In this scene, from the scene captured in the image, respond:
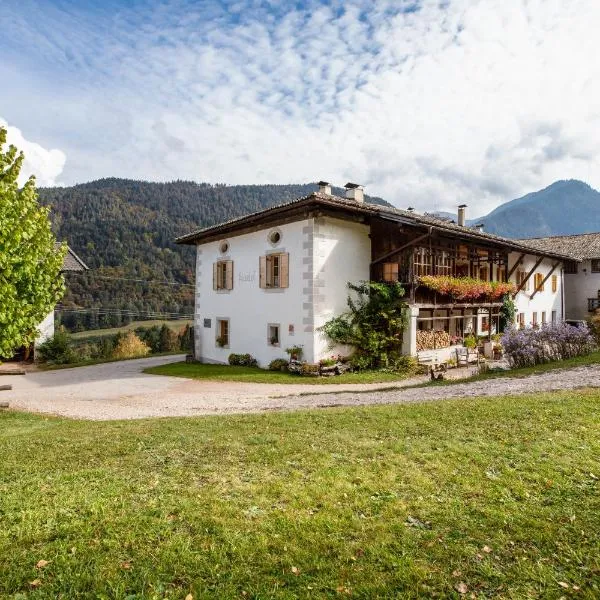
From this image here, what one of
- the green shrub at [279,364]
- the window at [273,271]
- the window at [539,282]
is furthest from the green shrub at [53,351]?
the window at [539,282]

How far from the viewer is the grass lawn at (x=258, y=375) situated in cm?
1673

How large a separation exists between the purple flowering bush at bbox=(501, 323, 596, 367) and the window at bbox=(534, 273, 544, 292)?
46.4 feet

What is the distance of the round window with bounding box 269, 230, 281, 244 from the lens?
19.3 meters

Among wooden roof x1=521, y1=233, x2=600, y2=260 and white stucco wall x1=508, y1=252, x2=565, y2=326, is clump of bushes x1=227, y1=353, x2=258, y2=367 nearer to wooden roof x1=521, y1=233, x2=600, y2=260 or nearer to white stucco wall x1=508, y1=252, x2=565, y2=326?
white stucco wall x1=508, y1=252, x2=565, y2=326

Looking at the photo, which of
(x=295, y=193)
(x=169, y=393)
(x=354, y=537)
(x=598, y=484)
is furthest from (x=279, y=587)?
(x=295, y=193)

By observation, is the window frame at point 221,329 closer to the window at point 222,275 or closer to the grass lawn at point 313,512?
the window at point 222,275

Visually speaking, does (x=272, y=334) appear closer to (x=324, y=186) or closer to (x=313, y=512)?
(x=324, y=186)

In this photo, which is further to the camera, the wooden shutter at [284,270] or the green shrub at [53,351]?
the green shrub at [53,351]

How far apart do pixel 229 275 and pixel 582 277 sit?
28870mm

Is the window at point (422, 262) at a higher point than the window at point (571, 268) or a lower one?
lower

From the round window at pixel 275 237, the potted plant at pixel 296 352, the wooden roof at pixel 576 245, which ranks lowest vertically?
the potted plant at pixel 296 352

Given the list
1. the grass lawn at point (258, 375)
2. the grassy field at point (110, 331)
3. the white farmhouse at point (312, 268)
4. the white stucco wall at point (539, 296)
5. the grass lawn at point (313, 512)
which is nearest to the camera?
the grass lawn at point (313, 512)

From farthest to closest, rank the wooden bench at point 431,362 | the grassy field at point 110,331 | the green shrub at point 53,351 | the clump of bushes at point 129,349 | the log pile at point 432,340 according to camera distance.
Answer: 1. the grassy field at point 110,331
2. the clump of bushes at point 129,349
3. the green shrub at point 53,351
4. the log pile at point 432,340
5. the wooden bench at point 431,362

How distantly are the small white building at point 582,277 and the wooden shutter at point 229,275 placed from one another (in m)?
26.4
